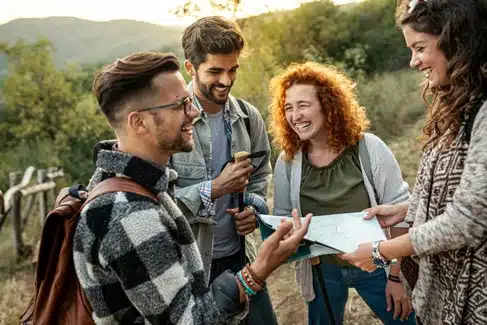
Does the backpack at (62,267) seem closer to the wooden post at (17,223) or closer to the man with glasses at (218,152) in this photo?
the man with glasses at (218,152)

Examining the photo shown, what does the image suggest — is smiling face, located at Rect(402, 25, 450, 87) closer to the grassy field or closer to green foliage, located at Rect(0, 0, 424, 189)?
the grassy field

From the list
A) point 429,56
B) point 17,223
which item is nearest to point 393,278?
point 429,56

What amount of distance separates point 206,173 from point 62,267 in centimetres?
128

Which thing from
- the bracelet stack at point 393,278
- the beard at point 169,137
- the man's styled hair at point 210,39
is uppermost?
the man's styled hair at point 210,39

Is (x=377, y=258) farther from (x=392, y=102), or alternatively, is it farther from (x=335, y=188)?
(x=392, y=102)

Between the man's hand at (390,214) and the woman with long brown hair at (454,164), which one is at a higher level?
the woman with long brown hair at (454,164)

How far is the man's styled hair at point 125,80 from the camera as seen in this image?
5.32ft

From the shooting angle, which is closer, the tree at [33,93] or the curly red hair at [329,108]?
the curly red hair at [329,108]

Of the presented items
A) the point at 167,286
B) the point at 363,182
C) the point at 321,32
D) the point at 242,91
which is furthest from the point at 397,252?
the point at 321,32

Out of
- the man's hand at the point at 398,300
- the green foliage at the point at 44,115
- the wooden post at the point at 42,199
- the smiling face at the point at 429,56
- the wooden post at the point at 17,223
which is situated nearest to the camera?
the smiling face at the point at 429,56

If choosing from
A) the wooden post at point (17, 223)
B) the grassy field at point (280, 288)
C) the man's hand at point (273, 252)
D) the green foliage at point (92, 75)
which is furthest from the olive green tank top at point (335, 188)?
the green foliage at point (92, 75)

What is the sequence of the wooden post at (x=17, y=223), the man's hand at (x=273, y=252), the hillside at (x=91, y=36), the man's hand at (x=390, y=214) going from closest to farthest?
the man's hand at (x=273, y=252) < the man's hand at (x=390, y=214) < the wooden post at (x=17, y=223) < the hillside at (x=91, y=36)

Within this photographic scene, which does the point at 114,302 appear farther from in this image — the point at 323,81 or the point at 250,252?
the point at 323,81

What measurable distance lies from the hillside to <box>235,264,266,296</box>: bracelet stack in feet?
48.1
